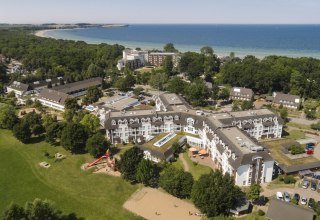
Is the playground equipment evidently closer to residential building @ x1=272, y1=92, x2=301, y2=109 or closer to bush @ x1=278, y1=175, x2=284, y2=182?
bush @ x1=278, y1=175, x2=284, y2=182

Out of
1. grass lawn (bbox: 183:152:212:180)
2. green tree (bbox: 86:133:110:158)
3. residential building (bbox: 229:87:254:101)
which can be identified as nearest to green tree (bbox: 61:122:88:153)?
green tree (bbox: 86:133:110:158)

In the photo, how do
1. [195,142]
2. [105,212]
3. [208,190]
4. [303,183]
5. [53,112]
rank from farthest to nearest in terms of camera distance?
[53,112], [195,142], [303,183], [105,212], [208,190]

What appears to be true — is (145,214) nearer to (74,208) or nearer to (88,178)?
(74,208)

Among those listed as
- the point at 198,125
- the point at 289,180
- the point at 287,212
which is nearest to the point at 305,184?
the point at 289,180

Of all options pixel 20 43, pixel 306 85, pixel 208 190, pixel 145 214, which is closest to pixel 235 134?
pixel 208 190

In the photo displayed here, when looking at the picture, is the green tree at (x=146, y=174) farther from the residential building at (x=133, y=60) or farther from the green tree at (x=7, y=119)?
the residential building at (x=133, y=60)

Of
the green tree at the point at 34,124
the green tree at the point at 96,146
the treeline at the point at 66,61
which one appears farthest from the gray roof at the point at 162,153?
the treeline at the point at 66,61

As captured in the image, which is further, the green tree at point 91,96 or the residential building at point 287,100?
the green tree at point 91,96
